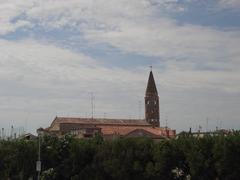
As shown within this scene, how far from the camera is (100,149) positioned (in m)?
49.7

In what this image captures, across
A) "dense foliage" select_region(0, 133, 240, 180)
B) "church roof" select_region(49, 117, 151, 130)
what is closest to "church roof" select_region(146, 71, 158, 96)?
"church roof" select_region(49, 117, 151, 130)

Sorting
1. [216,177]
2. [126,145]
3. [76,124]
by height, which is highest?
[76,124]

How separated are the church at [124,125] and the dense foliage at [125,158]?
3055 centimetres

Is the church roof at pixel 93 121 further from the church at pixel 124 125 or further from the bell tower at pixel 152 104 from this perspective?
the bell tower at pixel 152 104

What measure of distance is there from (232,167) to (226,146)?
1.69 meters

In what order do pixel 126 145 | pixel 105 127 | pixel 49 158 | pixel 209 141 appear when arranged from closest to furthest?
pixel 209 141 < pixel 126 145 < pixel 49 158 < pixel 105 127

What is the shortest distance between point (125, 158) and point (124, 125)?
2193 inches

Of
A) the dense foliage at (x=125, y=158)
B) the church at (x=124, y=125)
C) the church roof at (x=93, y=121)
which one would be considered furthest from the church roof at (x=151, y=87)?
the dense foliage at (x=125, y=158)

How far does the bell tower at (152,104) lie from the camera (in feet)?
374

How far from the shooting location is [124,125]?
334 feet

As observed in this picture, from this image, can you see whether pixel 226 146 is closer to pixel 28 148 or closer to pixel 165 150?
pixel 165 150

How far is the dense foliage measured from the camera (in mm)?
41031

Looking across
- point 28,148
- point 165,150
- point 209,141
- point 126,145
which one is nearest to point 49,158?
point 28,148

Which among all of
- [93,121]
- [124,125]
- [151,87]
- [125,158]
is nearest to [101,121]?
[93,121]
